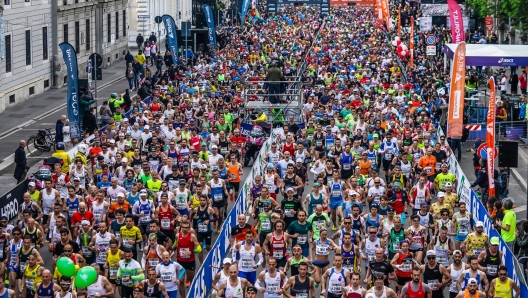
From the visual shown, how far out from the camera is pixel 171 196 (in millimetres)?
20531

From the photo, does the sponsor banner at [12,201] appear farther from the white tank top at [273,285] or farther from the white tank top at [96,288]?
the white tank top at [273,285]

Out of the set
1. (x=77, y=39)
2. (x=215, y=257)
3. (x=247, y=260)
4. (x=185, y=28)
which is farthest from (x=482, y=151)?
(x=77, y=39)

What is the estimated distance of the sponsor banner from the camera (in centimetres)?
2280

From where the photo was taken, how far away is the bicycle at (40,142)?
108 ft

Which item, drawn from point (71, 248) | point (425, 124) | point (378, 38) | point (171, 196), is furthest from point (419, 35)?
point (71, 248)

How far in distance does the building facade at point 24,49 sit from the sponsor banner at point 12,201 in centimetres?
1732

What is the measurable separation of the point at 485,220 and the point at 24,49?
90.7 feet

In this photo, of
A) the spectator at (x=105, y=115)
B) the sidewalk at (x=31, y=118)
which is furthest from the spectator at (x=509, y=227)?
the spectator at (x=105, y=115)

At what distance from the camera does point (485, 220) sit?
68.1ft

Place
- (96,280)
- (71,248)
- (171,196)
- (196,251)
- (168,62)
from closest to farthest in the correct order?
(96,280)
(71,248)
(196,251)
(171,196)
(168,62)

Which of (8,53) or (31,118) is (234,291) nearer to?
(31,118)

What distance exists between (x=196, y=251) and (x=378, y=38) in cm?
4975

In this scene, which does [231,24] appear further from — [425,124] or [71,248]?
[71,248]

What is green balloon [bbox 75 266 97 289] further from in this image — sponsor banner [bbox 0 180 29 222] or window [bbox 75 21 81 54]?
window [bbox 75 21 81 54]
